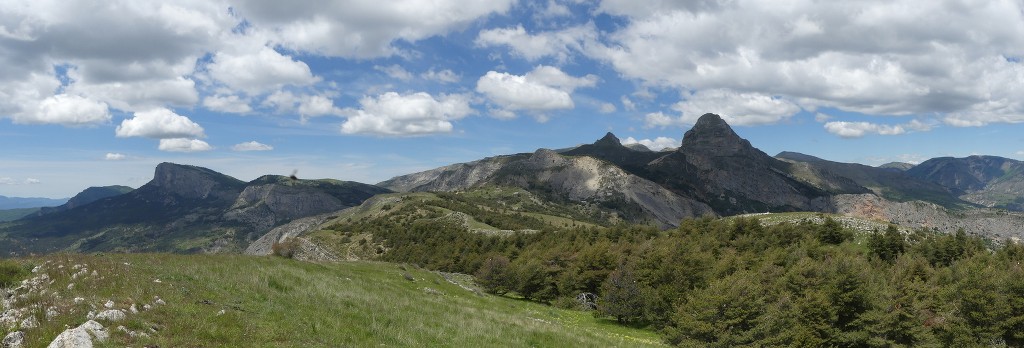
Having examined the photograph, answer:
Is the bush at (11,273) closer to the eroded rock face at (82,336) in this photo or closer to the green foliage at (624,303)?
the eroded rock face at (82,336)

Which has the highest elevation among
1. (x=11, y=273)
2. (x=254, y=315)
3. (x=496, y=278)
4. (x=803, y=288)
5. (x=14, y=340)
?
(x=11, y=273)

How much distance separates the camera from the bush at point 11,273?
1853 centimetres

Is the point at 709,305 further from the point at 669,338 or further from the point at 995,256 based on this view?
the point at 995,256

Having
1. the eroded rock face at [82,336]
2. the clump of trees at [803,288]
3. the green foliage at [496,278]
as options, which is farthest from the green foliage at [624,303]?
the eroded rock face at [82,336]

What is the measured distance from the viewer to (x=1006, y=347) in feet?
154

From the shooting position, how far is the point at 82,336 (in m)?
10.9

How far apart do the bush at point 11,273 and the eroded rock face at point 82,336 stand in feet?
35.2

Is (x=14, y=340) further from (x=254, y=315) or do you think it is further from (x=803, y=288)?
(x=803, y=288)

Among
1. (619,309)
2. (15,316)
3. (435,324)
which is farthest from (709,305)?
(15,316)

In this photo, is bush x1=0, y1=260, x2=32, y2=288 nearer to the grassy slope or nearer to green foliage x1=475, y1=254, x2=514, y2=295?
the grassy slope

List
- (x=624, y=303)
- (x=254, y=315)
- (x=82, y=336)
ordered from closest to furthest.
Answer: (x=82, y=336), (x=254, y=315), (x=624, y=303)

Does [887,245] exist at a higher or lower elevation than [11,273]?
lower

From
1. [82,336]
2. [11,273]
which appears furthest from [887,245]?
[11,273]

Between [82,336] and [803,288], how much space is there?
5254cm
